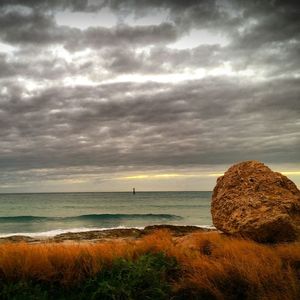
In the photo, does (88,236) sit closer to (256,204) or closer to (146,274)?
(256,204)

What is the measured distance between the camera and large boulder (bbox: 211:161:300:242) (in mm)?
8820

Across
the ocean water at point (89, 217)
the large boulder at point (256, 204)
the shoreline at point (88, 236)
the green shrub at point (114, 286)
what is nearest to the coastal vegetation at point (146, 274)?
the green shrub at point (114, 286)

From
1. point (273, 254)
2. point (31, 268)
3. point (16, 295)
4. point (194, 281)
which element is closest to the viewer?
point (16, 295)

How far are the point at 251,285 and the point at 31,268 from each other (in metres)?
3.76

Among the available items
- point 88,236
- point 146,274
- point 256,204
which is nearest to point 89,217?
point 88,236

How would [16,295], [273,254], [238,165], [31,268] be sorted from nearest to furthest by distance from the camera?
[16,295] < [31,268] < [273,254] < [238,165]

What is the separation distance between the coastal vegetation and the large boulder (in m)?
1.43

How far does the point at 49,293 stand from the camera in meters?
5.69

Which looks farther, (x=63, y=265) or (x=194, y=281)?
(x=63, y=265)

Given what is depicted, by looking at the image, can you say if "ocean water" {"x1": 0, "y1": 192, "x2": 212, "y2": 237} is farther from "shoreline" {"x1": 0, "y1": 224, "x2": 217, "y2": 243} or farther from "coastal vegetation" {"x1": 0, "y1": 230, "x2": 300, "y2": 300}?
"coastal vegetation" {"x1": 0, "y1": 230, "x2": 300, "y2": 300}

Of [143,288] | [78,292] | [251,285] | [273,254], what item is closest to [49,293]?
[78,292]

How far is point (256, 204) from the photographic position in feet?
30.5

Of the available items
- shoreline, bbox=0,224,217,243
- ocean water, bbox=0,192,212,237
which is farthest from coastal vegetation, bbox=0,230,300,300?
ocean water, bbox=0,192,212,237

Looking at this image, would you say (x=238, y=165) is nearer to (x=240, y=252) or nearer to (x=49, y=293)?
(x=240, y=252)
